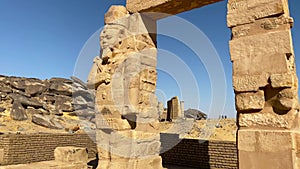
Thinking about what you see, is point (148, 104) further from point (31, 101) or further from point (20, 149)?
point (31, 101)

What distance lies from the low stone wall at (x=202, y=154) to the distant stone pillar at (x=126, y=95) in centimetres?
263

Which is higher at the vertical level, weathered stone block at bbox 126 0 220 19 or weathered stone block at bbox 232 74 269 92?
weathered stone block at bbox 126 0 220 19

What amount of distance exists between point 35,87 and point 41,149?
693 inches

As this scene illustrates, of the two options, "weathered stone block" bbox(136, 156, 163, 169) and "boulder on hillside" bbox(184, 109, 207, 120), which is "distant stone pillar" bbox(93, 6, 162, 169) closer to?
"weathered stone block" bbox(136, 156, 163, 169)

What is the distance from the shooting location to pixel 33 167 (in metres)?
6.77

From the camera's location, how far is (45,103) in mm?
23000

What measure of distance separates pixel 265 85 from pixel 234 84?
383 millimetres

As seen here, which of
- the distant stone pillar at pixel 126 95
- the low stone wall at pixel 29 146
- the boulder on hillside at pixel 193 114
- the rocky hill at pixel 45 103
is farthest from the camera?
the boulder on hillside at pixel 193 114

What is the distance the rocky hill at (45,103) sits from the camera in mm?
18125

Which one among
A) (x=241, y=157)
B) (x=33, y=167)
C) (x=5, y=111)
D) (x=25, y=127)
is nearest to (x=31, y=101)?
(x=5, y=111)

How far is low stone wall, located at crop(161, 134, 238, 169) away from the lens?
22.2ft

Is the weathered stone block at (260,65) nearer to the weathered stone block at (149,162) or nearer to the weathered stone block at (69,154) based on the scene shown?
the weathered stone block at (149,162)

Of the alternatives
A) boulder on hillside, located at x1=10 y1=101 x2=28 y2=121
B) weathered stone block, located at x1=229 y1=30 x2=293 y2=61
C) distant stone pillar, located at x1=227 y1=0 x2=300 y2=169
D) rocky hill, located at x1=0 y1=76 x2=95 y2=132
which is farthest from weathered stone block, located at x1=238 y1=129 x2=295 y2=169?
boulder on hillside, located at x1=10 y1=101 x2=28 y2=121

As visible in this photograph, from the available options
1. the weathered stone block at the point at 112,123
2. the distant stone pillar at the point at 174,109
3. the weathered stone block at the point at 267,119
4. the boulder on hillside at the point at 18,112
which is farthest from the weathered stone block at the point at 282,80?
the boulder on hillside at the point at 18,112
